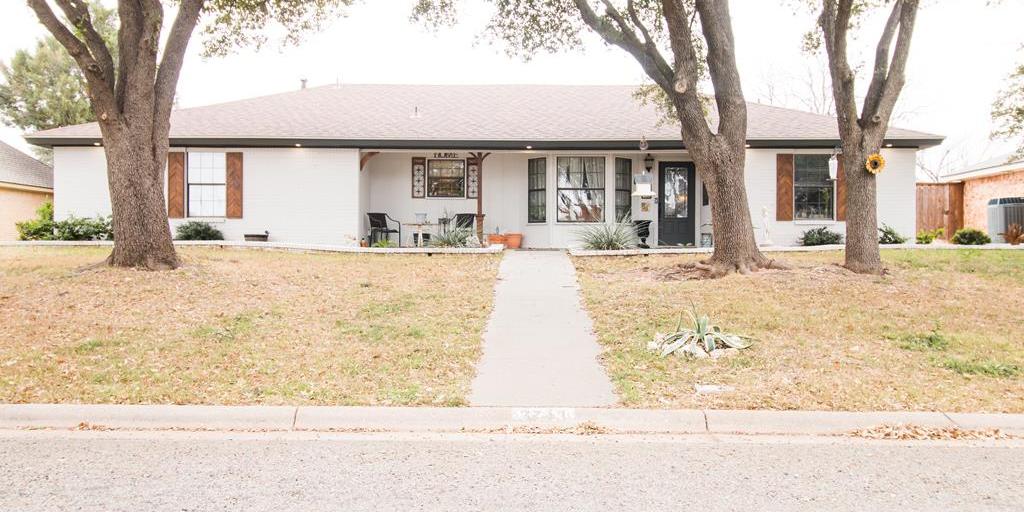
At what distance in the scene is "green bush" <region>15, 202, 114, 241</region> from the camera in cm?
1625

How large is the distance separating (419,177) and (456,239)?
10.5 ft

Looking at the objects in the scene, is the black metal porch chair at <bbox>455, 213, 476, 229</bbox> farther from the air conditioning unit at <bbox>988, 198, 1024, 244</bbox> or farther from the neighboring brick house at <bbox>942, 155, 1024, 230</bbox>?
the neighboring brick house at <bbox>942, 155, 1024, 230</bbox>

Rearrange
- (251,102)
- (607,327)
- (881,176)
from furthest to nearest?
(251,102)
(881,176)
(607,327)

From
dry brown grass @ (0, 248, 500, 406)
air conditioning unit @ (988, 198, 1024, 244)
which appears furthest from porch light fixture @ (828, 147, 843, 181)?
dry brown grass @ (0, 248, 500, 406)

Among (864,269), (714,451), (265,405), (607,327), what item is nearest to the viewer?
(714,451)

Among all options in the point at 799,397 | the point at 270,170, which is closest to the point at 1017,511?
the point at 799,397

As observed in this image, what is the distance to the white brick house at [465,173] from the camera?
16.5 metres

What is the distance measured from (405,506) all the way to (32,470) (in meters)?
2.36

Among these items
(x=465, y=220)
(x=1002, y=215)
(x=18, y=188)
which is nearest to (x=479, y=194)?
(x=465, y=220)

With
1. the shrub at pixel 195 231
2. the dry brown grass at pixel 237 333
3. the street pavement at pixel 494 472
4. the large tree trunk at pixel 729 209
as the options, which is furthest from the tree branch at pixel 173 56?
the large tree trunk at pixel 729 209

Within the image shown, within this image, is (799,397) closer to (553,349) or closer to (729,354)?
(729,354)

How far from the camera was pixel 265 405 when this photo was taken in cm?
557

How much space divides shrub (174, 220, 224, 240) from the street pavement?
12.0 metres

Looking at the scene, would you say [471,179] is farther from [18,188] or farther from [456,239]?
[18,188]
